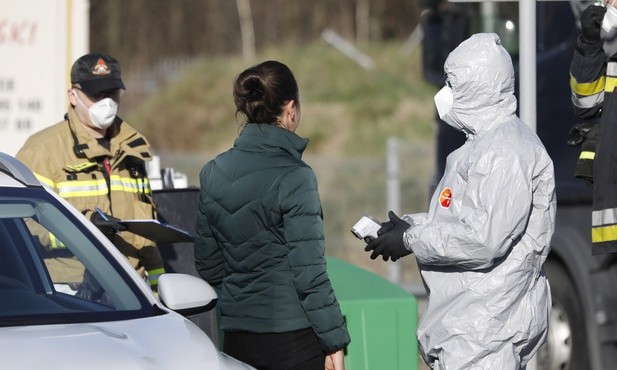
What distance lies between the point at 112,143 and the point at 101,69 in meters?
0.33

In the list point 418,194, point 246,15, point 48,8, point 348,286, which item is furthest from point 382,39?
point 348,286

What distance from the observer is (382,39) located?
32875mm

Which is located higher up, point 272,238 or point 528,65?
point 528,65

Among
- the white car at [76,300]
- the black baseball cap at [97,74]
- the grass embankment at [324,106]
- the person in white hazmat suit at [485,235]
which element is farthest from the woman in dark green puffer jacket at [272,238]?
the grass embankment at [324,106]

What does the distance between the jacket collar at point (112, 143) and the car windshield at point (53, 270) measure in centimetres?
51

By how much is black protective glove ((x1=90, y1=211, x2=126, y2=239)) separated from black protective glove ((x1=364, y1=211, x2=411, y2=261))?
48.4 inches

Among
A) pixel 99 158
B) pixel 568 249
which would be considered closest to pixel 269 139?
pixel 99 158

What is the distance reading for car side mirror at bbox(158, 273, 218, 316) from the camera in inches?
194

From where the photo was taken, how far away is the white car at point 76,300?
4.36m

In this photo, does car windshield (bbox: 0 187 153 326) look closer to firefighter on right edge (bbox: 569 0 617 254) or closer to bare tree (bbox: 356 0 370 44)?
firefighter on right edge (bbox: 569 0 617 254)

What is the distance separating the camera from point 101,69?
238 inches

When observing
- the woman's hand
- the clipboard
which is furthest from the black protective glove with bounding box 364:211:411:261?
the clipboard

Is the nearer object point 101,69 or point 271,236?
point 271,236

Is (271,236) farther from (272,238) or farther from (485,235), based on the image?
(485,235)
